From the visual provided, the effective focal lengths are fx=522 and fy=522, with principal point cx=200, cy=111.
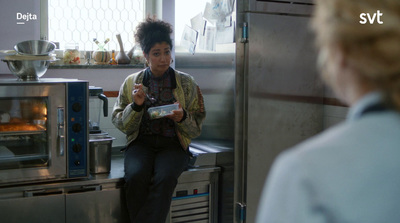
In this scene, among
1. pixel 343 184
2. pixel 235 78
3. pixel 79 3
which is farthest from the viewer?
pixel 79 3

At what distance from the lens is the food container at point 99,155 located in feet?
9.43

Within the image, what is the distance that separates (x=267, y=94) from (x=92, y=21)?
1.42 metres

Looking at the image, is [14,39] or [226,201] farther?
[14,39]

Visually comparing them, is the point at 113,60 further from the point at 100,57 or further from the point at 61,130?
the point at 61,130

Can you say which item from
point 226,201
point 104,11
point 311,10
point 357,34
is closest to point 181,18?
point 104,11

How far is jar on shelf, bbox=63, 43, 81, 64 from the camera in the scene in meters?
3.43

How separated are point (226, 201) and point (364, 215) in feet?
7.88

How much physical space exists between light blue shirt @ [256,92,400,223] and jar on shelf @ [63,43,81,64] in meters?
2.94

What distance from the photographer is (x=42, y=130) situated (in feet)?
8.63

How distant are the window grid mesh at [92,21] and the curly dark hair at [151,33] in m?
0.69

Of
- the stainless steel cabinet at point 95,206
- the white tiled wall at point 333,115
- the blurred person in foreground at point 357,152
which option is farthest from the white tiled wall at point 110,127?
the blurred person in foreground at point 357,152

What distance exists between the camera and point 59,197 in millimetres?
2688

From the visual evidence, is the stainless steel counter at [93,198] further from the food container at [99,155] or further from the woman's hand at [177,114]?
the woman's hand at [177,114]

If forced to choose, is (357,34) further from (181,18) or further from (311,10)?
(181,18)
